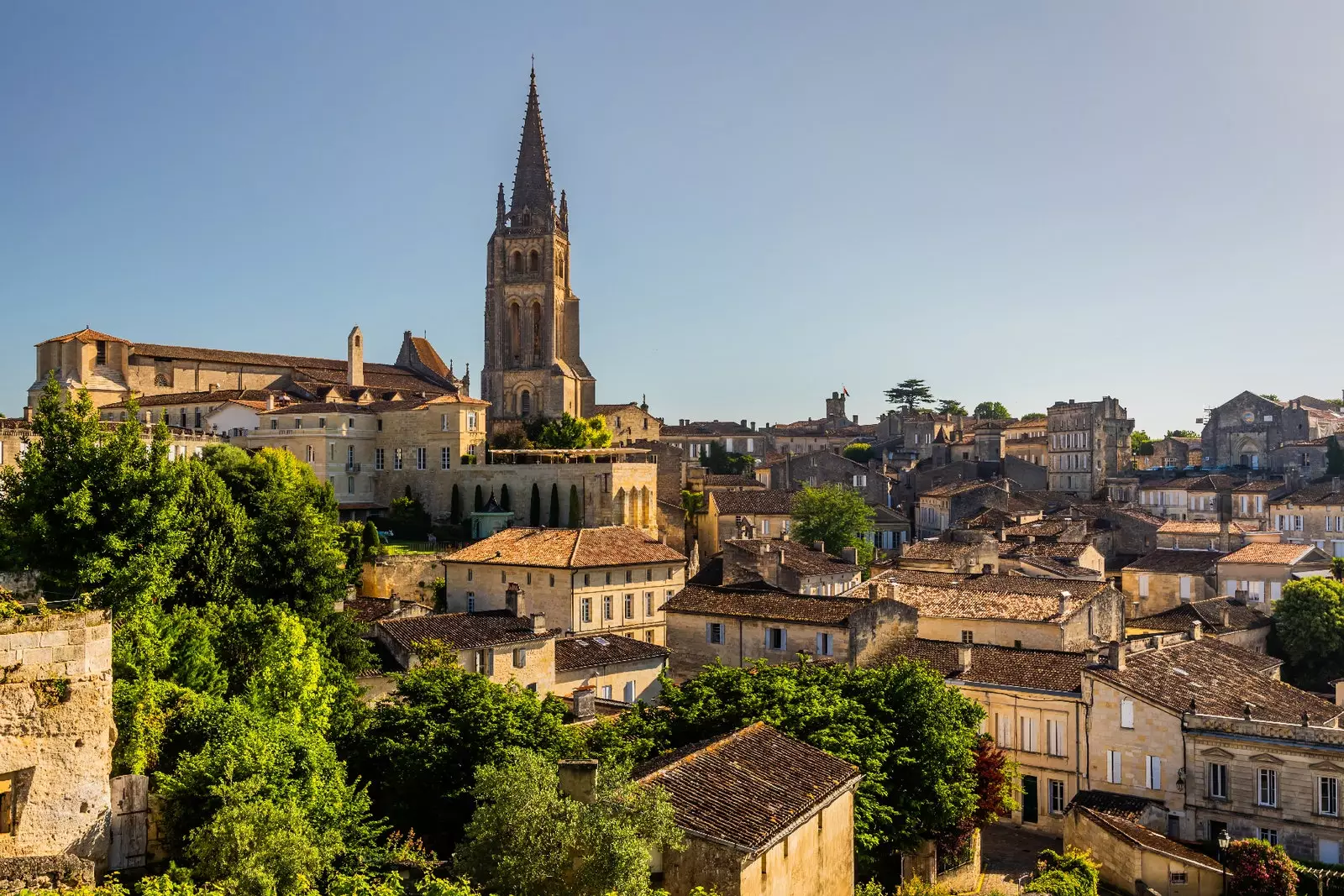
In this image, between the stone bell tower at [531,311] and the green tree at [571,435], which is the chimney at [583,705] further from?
the stone bell tower at [531,311]

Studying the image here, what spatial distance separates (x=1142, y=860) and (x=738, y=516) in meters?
43.4

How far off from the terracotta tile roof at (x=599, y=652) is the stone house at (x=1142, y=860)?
15030mm

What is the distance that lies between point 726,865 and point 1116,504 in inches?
2553

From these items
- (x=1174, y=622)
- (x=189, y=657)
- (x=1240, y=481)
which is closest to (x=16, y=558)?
(x=189, y=657)

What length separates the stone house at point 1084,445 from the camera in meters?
88.4

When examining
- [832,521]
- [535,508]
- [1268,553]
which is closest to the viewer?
[1268,553]

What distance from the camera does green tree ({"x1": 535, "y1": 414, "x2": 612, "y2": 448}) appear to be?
7444 cm

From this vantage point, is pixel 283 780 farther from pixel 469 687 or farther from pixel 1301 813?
pixel 1301 813

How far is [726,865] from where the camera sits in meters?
16.5

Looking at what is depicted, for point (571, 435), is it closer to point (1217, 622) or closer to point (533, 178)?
point (533, 178)

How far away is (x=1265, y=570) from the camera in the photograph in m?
55.2

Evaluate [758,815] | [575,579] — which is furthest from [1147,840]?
[575,579]

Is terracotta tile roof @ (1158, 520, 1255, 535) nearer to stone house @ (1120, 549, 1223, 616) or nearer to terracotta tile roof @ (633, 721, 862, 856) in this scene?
stone house @ (1120, 549, 1223, 616)

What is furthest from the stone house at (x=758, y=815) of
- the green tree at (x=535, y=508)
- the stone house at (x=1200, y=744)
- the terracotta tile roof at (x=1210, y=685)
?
the green tree at (x=535, y=508)
